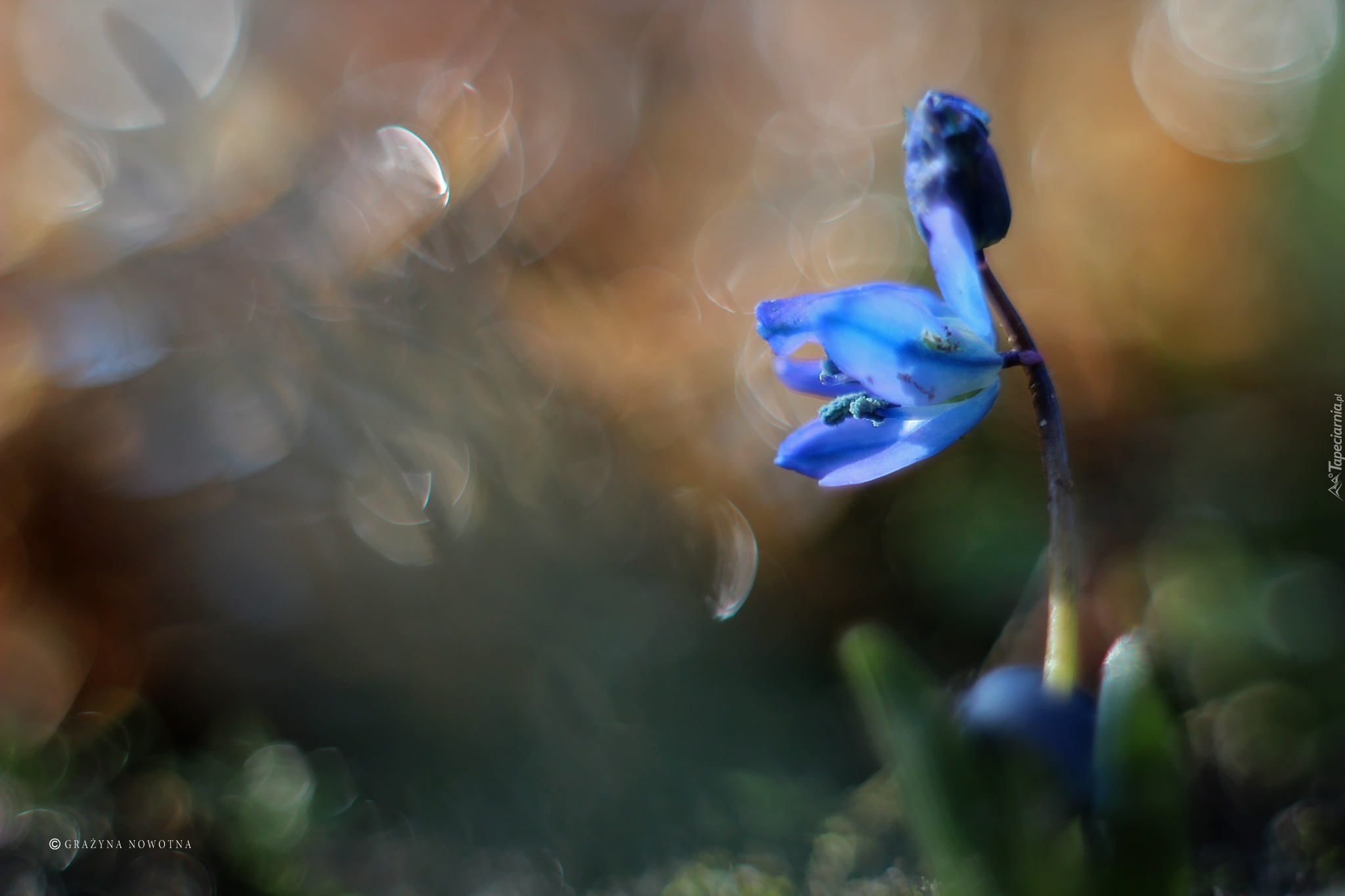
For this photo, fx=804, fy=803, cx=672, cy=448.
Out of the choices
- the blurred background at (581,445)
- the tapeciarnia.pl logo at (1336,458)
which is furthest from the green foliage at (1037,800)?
the tapeciarnia.pl logo at (1336,458)

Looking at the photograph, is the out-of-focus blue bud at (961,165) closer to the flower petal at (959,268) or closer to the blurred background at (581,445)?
the flower petal at (959,268)

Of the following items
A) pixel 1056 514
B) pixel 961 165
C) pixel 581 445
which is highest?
pixel 961 165

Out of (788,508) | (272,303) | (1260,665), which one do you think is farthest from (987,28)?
(272,303)

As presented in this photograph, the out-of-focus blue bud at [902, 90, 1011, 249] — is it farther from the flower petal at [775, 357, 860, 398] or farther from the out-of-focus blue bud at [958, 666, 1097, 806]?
the out-of-focus blue bud at [958, 666, 1097, 806]

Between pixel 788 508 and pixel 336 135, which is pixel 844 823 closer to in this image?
pixel 788 508

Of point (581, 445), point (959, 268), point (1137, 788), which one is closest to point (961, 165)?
point (959, 268)

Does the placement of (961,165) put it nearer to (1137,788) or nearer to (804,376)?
(804,376)
